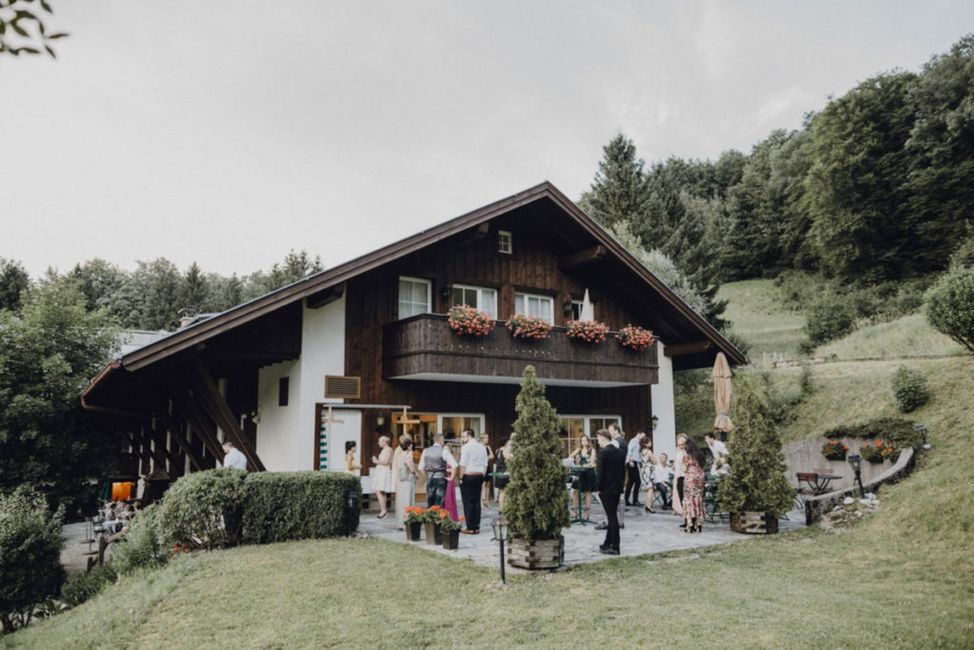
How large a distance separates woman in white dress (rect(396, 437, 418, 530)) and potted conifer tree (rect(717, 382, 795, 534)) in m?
5.33

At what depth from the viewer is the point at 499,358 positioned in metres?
15.2

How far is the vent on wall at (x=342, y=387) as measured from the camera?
47.1 feet

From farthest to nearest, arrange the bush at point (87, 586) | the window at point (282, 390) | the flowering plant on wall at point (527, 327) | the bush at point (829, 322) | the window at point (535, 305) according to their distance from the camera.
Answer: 1. the bush at point (829, 322)
2. the window at point (535, 305)
3. the flowering plant on wall at point (527, 327)
4. the window at point (282, 390)
5. the bush at point (87, 586)

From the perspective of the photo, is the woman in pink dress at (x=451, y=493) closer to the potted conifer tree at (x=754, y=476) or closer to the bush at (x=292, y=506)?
the bush at (x=292, y=506)

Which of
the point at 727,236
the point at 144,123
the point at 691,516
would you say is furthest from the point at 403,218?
the point at 691,516

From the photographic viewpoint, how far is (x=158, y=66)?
10.0 m

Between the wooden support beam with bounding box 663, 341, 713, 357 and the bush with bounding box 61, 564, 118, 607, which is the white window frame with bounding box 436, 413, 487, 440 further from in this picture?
the bush with bounding box 61, 564, 118, 607

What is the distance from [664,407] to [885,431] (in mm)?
5510

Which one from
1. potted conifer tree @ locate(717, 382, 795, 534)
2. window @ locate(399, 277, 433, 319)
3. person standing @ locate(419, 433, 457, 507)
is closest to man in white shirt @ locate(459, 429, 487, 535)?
person standing @ locate(419, 433, 457, 507)

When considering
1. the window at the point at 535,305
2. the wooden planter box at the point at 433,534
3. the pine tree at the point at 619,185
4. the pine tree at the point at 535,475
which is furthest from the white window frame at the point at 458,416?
the pine tree at the point at 619,185

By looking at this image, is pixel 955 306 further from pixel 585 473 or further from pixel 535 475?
pixel 535 475

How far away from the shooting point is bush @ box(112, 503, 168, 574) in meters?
9.99

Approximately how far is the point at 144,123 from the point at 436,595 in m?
9.68

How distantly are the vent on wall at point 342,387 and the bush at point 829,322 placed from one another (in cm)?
2693
